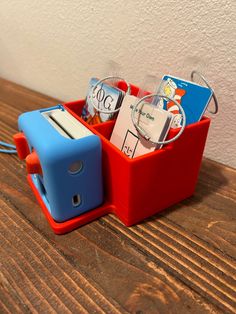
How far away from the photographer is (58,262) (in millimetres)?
377

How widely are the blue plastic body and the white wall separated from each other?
0.24m

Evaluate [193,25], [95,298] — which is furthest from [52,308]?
[193,25]

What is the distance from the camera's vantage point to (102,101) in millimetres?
491

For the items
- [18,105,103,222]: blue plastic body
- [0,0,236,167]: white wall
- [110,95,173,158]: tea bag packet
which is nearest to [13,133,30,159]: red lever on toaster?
[18,105,103,222]: blue plastic body

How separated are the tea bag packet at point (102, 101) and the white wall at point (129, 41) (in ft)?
0.44

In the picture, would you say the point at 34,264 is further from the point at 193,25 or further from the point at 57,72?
the point at 57,72

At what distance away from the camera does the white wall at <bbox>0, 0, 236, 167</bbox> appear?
47cm

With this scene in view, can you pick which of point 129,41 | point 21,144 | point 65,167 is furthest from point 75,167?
point 129,41

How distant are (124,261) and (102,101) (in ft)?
0.87

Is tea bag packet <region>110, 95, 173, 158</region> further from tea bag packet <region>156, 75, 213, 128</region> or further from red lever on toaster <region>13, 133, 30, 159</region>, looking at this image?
red lever on toaster <region>13, 133, 30, 159</region>

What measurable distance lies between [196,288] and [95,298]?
12cm

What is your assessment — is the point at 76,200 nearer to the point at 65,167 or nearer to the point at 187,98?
the point at 65,167

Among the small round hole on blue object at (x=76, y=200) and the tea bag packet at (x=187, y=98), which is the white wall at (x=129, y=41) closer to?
the tea bag packet at (x=187, y=98)

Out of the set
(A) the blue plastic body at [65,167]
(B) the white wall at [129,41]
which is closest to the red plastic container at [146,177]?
(A) the blue plastic body at [65,167]
